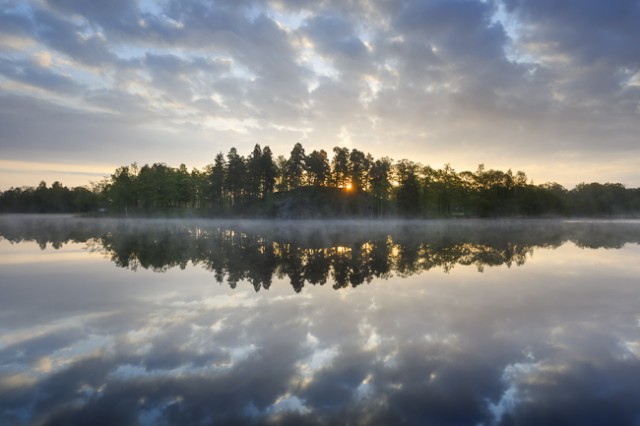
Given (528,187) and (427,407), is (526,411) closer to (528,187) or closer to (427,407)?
(427,407)

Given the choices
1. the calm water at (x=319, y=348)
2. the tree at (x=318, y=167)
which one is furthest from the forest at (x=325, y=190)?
the calm water at (x=319, y=348)

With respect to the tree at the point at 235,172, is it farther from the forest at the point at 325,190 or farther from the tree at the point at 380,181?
the tree at the point at 380,181

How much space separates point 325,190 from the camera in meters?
110

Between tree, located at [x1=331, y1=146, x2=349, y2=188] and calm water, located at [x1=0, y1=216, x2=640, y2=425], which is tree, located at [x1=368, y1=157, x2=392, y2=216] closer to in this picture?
tree, located at [x1=331, y1=146, x2=349, y2=188]

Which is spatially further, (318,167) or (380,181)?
(380,181)

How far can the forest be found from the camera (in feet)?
357

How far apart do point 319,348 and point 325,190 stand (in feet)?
330

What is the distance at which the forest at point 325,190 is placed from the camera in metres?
109

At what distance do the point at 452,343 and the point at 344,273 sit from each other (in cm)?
1060

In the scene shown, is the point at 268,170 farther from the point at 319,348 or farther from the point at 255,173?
the point at 319,348

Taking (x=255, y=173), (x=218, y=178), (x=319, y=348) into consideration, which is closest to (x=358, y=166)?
(x=255, y=173)

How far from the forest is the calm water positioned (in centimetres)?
8854

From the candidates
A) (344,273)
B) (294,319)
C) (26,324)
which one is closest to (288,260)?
(344,273)

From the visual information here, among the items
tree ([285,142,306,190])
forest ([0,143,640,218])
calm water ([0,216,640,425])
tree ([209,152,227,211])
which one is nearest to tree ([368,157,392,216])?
forest ([0,143,640,218])
